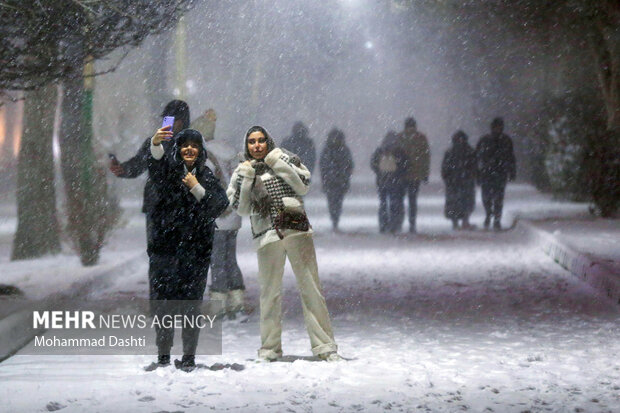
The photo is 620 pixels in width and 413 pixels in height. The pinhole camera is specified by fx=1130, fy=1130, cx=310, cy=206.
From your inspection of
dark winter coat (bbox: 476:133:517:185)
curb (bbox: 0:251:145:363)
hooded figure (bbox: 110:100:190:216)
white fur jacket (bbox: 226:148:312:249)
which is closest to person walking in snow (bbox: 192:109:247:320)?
hooded figure (bbox: 110:100:190:216)

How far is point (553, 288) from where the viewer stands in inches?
464

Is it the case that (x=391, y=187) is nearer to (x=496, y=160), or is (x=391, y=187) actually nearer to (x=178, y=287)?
(x=496, y=160)

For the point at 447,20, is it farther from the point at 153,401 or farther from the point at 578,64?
the point at 153,401

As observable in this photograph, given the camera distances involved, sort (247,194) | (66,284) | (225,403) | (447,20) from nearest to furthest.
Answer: (225,403) → (247,194) → (66,284) → (447,20)

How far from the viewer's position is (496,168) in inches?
797

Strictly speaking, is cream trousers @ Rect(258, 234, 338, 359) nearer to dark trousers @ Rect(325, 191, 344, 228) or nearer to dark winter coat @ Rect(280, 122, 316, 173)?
dark winter coat @ Rect(280, 122, 316, 173)

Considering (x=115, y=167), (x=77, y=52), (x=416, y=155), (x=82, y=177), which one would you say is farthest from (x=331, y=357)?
(x=416, y=155)

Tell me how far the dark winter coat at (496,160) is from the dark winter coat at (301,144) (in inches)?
123

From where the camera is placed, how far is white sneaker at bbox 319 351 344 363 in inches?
303

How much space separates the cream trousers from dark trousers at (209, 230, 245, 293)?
1.84 metres

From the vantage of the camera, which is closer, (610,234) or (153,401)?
(153,401)

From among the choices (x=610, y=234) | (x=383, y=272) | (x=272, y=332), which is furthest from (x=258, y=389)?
(x=610, y=234)

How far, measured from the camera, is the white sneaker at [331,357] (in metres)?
7.70

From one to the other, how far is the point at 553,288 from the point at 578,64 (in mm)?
24077
